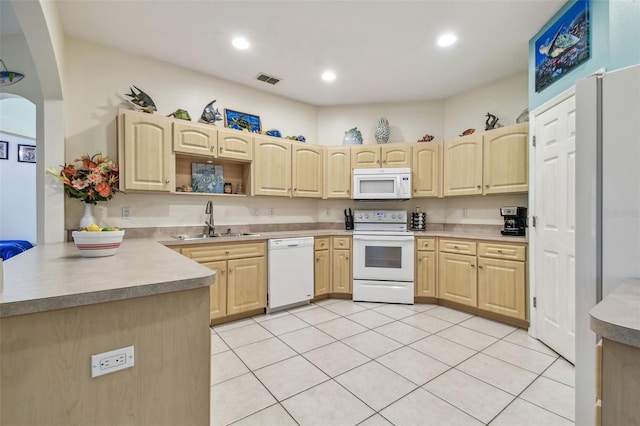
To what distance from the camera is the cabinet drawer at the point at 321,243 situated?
3596 millimetres

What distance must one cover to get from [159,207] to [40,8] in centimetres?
179

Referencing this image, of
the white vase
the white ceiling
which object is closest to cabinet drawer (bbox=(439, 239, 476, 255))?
the white ceiling

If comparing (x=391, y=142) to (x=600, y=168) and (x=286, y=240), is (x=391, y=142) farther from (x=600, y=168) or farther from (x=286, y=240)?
(x=600, y=168)

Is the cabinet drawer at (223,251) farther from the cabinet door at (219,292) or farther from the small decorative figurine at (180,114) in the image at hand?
the small decorative figurine at (180,114)

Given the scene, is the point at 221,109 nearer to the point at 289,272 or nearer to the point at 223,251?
the point at 223,251

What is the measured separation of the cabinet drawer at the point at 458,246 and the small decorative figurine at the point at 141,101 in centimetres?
352

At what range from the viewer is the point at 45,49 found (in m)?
1.97

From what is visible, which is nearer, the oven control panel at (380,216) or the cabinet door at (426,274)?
the cabinet door at (426,274)

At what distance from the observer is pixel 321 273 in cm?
→ 364

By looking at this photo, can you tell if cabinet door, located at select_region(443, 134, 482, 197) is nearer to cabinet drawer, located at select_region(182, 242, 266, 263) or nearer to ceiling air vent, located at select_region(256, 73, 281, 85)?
ceiling air vent, located at select_region(256, 73, 281, 85)

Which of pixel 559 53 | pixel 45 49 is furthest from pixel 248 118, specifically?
pixel 559 53

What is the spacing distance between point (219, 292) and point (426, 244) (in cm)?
248

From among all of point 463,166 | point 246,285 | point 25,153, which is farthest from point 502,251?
point 25,153

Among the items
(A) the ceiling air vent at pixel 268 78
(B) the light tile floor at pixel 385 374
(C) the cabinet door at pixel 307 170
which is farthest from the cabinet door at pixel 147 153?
(B) the light tile floor at pixel 385 374
